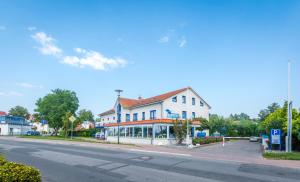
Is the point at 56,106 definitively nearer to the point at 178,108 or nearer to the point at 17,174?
the point at 178,108

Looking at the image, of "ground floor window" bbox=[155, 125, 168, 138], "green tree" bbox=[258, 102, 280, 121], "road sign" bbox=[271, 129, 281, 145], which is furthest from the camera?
"green tree" bbox=[258, 102, 280, 121]

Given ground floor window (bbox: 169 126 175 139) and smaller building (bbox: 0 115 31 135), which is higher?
ground floor window (bbox: 169 126 175 139)

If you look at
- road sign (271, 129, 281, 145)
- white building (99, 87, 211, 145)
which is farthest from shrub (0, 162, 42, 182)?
white building (99, 87, 211, 145)

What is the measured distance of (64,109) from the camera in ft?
214

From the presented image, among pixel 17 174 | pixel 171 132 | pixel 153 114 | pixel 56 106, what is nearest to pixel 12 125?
pixel 56 106

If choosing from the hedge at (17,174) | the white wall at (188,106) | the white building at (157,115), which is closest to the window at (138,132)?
the white building at (157,115)

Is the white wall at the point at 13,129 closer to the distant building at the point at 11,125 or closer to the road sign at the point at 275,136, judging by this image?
the distant building at the point at 11,125

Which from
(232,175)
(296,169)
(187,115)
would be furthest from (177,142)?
(232,175)

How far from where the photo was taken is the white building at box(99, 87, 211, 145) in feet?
115

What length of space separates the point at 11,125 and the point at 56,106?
27.1 m

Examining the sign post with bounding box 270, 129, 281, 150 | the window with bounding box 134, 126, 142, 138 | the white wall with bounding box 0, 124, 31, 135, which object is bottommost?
the white wall with bounding box 0, 124, 31, 135

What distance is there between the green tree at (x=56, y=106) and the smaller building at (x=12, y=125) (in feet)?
60.6

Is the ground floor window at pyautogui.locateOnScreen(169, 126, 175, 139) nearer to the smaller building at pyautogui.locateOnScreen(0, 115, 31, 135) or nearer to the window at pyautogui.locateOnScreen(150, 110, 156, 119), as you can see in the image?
the window at pyautogui.locateOnScreen(150, 110, 156, 119)

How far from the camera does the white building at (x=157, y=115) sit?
115ft
